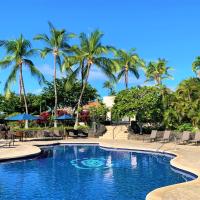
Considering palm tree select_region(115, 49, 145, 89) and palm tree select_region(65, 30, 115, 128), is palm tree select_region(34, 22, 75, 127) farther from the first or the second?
palm tree select_region(115, 49, 145, 89)

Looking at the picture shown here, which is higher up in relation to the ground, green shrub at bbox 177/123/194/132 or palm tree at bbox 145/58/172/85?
palm tree at bbox 145/58/172/85

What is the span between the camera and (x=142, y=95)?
34.3 meters

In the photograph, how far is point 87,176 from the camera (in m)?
16.8

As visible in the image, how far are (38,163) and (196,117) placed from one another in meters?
14.6

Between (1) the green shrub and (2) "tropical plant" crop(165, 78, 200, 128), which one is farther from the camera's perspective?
(2) "tropical plant" crop(165, 78, 200, 128)

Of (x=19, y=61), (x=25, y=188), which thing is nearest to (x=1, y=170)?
(x=25, y=188)

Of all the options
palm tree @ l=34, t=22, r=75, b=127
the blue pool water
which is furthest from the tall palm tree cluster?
the blue pool water

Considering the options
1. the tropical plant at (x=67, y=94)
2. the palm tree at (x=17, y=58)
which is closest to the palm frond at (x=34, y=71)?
the palm tree at (x=17, y=58)

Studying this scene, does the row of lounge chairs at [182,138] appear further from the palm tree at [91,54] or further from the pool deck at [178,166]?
the palm tree at [91,54]

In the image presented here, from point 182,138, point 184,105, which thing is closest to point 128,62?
point 184,105

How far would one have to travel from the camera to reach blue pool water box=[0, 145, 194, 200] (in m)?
13.3

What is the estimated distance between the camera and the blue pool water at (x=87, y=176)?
13.3 meters

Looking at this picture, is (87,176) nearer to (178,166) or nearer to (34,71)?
(178,166)

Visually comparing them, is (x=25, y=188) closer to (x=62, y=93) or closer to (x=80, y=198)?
(x=80, y=198)
